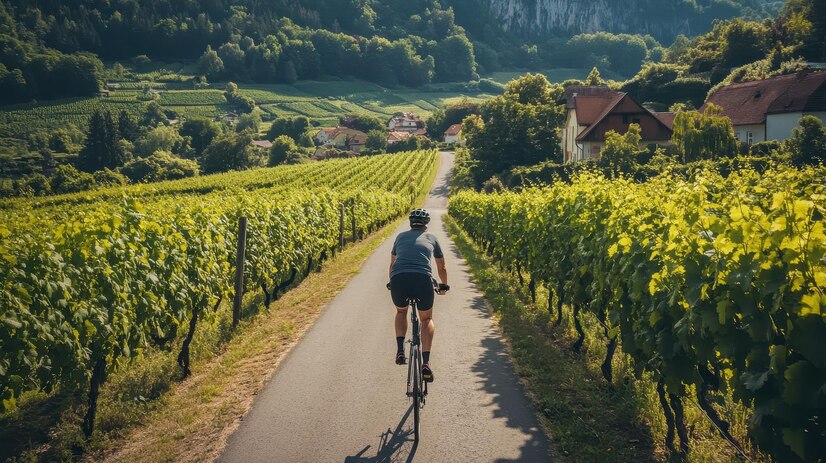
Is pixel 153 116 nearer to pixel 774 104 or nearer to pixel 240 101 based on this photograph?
pixel 240 101

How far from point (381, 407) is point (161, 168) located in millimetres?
94776

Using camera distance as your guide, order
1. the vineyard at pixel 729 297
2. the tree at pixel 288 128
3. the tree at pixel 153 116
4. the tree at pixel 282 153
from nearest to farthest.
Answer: the vineyard at pixel 729 297, the tree at pixel 282 153, the tree at pixel 153 116, the tree at pixel 288 128

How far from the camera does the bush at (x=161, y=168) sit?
95.4 meters

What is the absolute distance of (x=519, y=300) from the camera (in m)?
14.1

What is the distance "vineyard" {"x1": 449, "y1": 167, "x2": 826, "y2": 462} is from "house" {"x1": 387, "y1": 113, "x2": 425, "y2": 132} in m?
172

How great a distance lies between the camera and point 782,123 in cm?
4709

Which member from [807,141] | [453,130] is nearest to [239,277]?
[807,141]

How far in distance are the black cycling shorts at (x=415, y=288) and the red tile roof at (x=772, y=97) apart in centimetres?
4943

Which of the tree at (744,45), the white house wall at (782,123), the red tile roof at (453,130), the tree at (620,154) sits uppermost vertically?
the tree at (744,45)

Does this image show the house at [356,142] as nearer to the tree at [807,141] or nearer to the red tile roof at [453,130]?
the red tile roof at [453,130]

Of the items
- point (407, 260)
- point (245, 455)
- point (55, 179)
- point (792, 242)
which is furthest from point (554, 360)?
point (55, 179)

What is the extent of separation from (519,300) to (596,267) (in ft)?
20.5

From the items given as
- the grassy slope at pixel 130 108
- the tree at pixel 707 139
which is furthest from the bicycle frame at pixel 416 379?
the grassy slope at pixel 130 108

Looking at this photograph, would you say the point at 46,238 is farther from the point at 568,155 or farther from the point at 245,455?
the point at 568,155
